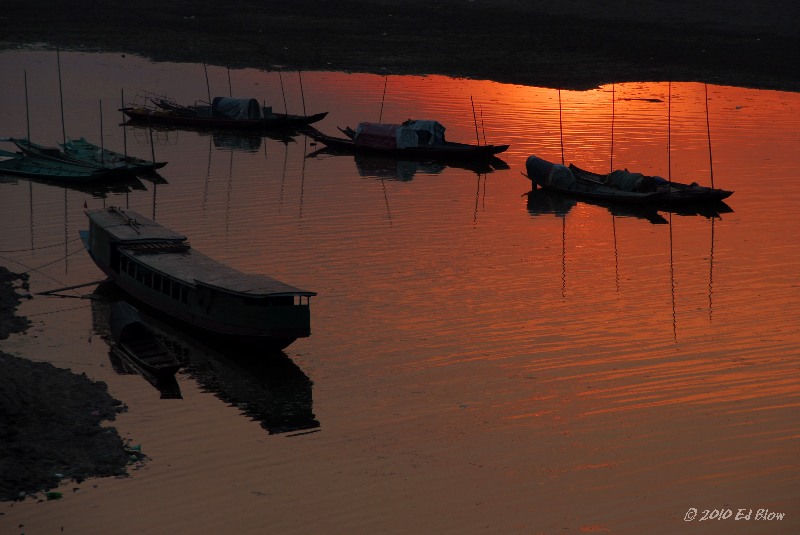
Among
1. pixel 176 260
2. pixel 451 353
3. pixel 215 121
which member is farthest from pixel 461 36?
pixel 451 353

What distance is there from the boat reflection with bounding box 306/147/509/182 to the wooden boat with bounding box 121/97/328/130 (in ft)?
14.8

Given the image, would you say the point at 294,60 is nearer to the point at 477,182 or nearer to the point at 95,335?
the point at 477,182

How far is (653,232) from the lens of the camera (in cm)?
4062

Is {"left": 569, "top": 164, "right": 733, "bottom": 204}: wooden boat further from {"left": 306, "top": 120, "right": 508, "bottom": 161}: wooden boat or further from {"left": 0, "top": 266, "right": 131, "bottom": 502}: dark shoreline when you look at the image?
{"left": 0, "top": 266, "right": 131, "bottom": 502}: dark shoreline

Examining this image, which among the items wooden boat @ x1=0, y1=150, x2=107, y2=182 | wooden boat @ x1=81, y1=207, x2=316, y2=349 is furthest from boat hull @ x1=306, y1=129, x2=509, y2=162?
wooden boat @ x1=81, y1=207, x2=316, y2=349

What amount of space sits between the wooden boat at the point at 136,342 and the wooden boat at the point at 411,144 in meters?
27.7

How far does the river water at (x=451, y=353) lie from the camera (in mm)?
19781

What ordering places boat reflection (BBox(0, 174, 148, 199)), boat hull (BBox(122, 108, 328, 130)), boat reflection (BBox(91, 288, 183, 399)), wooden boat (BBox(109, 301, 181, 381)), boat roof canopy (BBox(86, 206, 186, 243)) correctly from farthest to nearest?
1. boat hull (BBox(122, 108, 328, 130))
2. boat reflection (BBox(0, 174, 148, 199))
3. boat roof canopy (BBox(86, 206, 186, 243))
4. wooden boat (BBox(109, 301, 181, 381))
5. boat reflection (BBox(91, 288, 183, 399))

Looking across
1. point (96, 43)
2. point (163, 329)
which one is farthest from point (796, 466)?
point (96, 43)

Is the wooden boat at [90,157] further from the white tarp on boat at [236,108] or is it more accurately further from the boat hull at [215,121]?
the white tarp on boat at [236,108]

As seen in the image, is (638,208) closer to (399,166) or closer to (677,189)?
(677,189)

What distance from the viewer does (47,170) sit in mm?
45031

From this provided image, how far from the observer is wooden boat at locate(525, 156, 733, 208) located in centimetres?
4369

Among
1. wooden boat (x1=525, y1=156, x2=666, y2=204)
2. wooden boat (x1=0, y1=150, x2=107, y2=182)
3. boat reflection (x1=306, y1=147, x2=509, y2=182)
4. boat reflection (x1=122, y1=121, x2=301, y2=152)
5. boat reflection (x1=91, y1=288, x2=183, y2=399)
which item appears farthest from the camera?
boat reflection (x1=122, y1=121, x2=301, y2=152)
